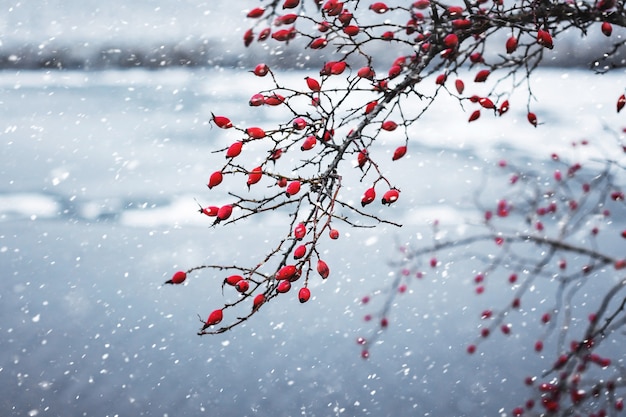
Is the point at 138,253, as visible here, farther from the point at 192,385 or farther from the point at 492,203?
the point at 492,203

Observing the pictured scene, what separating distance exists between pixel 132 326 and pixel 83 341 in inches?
7.4

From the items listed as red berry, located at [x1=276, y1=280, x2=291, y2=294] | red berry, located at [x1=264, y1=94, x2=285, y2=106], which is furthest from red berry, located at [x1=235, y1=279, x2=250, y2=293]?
red berry, located at [x1=264, y1=94, x2=285, y2=106]

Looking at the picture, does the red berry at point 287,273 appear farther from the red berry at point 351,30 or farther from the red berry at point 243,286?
the red berry at point 351,30

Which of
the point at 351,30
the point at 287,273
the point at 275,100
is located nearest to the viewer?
the point at 287,273

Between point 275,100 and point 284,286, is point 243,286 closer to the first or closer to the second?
point 284,286

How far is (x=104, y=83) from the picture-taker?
493 centimetres

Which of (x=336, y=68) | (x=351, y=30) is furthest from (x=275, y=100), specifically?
(x=351, y=30)

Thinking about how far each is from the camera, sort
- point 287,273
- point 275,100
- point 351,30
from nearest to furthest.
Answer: point 287,273 → point 275,100 → point 351,30

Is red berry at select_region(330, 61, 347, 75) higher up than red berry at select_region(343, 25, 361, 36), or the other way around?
red berry at select_region(343, 25, 361, 36)

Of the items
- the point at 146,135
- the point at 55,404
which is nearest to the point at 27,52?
the point at 146,135

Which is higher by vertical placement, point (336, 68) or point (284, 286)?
point (336, 68)

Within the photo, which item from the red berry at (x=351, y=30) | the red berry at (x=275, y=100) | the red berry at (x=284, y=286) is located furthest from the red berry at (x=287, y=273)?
the red berry at (x=351, y=30)

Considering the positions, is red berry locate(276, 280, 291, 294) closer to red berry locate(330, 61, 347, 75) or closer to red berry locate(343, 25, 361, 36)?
red berry locate(330, 61, 347, 75)

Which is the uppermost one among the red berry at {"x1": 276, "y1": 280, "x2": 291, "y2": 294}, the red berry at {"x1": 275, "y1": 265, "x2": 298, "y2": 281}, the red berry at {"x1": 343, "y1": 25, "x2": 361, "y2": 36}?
the red berry at {"x1": 343, "y1": 25, "x2": 361, "y2": 36}
